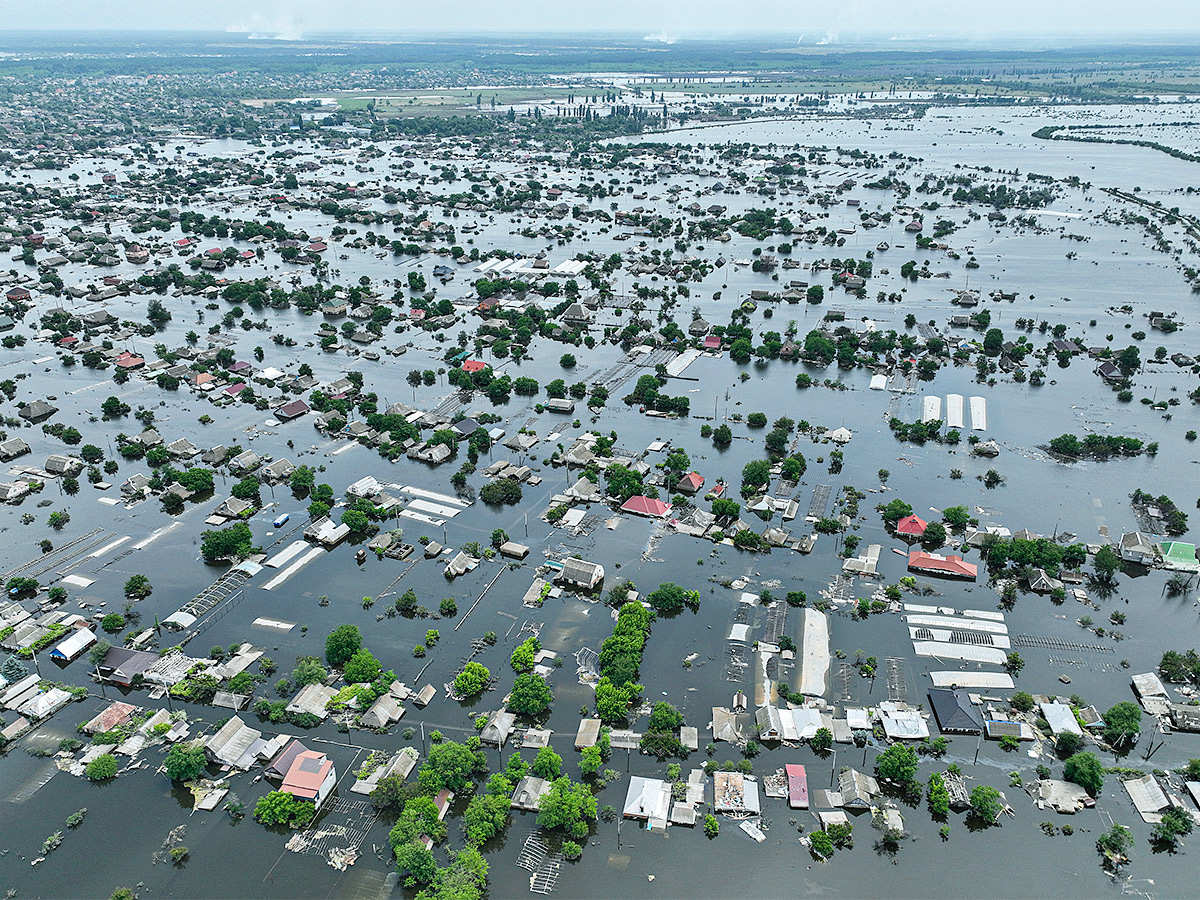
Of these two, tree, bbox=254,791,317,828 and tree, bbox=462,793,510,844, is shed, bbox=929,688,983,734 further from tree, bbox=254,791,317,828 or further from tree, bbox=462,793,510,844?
tree, bbox=254,791,317,828

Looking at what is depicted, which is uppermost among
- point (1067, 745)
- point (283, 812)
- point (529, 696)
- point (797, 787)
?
point (529, 696)

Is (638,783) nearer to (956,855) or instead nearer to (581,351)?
(956,855)

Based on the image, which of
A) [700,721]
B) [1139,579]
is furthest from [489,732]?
[1139,579]

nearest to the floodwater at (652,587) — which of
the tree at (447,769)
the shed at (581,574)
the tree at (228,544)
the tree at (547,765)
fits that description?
the tree at (228,544)

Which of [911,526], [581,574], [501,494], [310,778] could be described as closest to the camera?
[310,778]

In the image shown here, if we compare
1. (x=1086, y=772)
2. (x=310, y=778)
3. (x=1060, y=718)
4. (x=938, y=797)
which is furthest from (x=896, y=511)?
(x=310, y=778)

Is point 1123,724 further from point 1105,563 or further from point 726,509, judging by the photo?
point 726,509
